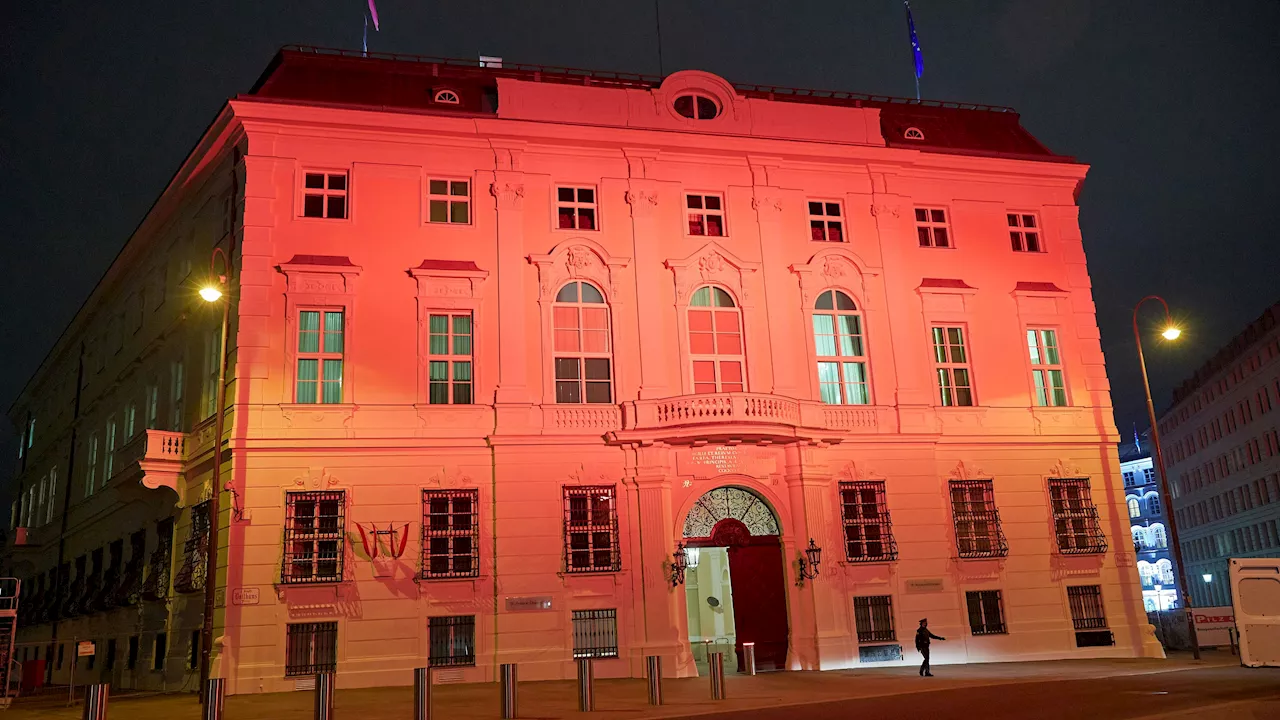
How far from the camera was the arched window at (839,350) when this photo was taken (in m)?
29.8

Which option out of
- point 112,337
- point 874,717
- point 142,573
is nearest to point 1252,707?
point 874,717

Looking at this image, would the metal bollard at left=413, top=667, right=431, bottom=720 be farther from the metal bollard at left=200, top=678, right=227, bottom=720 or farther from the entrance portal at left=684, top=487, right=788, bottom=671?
the entrance portal at left=684, top=487, right=788, bottom=671

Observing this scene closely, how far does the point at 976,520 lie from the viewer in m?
29.7

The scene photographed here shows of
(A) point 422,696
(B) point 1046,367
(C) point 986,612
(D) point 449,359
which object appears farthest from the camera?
(B) point 1046,367

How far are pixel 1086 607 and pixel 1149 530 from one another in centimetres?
9500

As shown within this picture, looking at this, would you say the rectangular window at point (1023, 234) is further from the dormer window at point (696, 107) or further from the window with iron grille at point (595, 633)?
the window with iron grille at point (595, 633)

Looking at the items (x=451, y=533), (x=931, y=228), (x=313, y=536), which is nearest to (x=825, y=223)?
(x=931, y=228)

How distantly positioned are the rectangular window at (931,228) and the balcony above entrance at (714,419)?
7.94 meters

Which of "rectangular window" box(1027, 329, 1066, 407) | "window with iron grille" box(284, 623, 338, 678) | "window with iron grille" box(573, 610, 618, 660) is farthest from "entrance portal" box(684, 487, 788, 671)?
"rectangular window" box(1027, 329, 1066, 407)

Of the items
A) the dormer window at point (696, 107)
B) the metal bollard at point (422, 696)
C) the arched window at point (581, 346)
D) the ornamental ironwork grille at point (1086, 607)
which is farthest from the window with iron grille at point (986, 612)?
the metal bollard at point (422, 696)

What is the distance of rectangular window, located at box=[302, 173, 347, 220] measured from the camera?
27578 mm

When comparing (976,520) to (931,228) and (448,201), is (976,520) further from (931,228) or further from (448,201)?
(448,201)

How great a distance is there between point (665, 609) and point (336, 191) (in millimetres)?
14408

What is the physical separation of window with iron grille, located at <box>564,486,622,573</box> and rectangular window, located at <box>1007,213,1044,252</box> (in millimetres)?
15899
